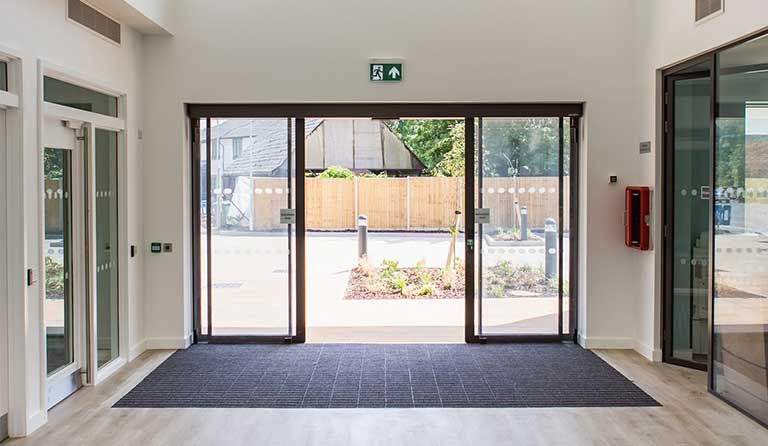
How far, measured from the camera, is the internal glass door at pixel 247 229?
20.7 ft

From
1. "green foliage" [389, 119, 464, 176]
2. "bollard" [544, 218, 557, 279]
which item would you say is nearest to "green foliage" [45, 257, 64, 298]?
"bollard" [544, 218, 557, 279]

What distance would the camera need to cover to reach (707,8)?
4875 millimetres

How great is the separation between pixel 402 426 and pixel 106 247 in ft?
9.71

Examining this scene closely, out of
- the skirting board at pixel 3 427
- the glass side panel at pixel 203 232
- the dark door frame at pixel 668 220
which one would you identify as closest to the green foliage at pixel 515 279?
the dark door frame at pixel 668 220

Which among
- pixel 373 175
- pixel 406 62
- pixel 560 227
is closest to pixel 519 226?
pixel 560 227

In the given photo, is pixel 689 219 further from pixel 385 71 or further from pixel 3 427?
pixel 3 427

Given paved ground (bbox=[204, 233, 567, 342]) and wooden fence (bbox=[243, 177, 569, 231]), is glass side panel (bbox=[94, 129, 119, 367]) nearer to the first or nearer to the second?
paved ground (bbox=[204, 233, 567, 342])

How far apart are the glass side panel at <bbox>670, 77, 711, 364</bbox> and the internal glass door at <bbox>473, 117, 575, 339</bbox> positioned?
1029mm

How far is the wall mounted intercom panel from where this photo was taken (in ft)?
19.0

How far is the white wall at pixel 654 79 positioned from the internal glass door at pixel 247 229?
3279 millimetres

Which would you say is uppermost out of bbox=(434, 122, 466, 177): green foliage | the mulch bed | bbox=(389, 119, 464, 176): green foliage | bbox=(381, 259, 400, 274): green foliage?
bbox=(389, 119, 464, 176): green foliage

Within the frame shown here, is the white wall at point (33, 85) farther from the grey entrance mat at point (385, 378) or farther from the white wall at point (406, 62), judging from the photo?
the white wall at point (406, 62)

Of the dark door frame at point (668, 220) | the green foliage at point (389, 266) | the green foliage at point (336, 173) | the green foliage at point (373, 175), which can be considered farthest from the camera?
the green foliage at point (373, 175)

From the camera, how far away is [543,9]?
20.0 feet
